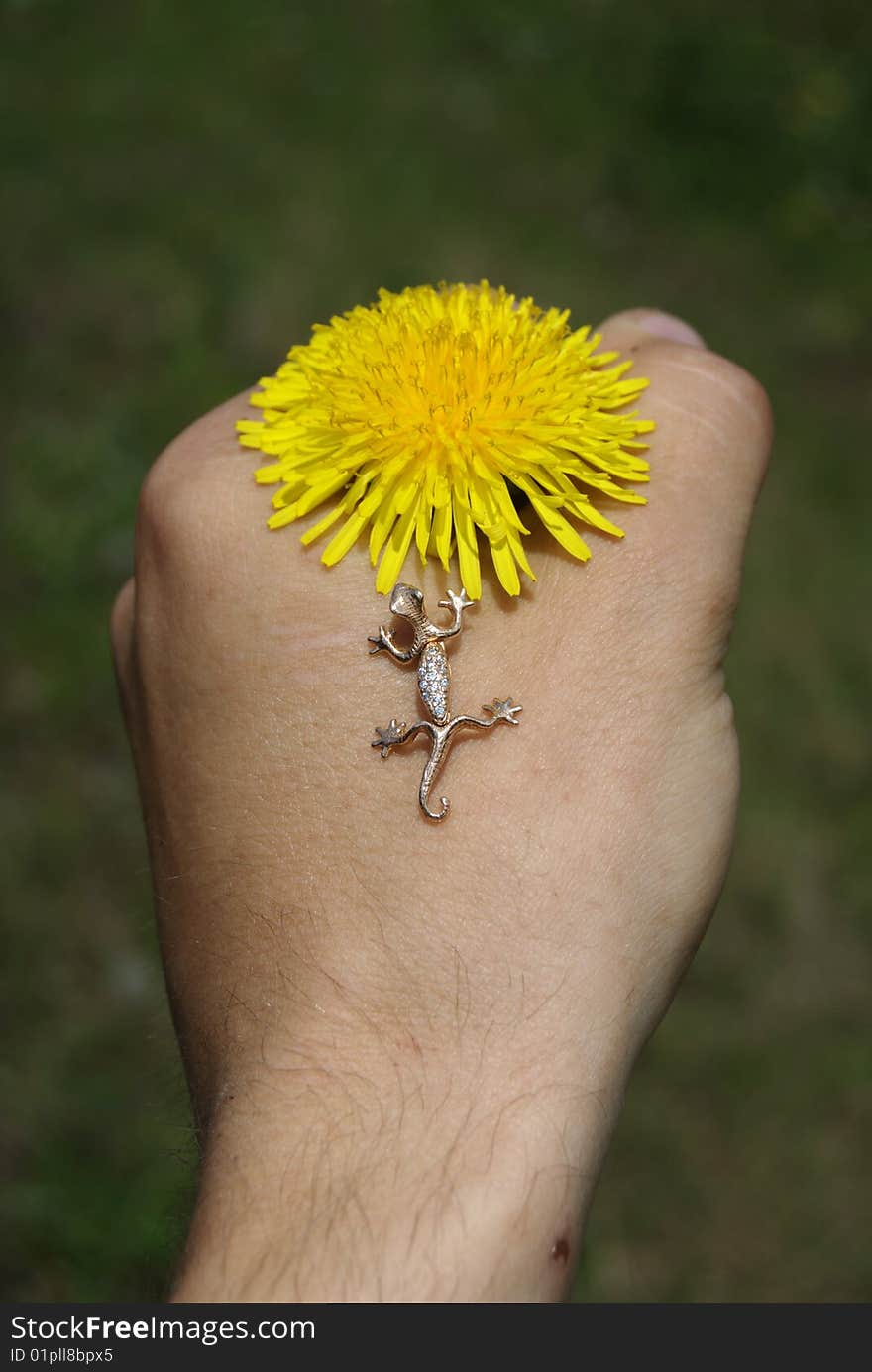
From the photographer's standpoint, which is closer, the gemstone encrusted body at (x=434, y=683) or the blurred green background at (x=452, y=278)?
the gemstone encrusted body at (x=434, y=683)

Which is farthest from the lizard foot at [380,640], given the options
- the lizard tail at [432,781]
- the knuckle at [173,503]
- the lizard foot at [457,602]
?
the knuckle at [173,503]

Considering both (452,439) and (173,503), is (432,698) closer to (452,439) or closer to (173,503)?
(452,439)

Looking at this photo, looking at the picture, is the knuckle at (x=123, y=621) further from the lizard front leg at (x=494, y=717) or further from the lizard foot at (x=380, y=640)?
the lizard front leg at (x=494, y=717)

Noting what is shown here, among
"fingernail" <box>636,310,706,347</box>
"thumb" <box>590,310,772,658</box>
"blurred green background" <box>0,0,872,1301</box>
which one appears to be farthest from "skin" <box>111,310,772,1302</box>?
"blurred green background" <box>0,0,872,1301</box>

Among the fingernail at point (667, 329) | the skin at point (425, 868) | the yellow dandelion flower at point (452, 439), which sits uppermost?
the fingernail at point (667, 329)

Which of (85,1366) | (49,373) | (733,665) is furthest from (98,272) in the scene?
(85,1366)

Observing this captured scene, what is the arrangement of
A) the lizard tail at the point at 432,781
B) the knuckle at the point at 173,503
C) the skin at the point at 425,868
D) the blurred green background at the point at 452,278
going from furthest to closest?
1. the blurred green background at the point at 452,278
2. the knuckle at the point at 173,503
3. the lizard tail at the point at 432,781
4. the skin at the point at 425,868

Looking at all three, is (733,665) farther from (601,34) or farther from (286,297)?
(601,34)
